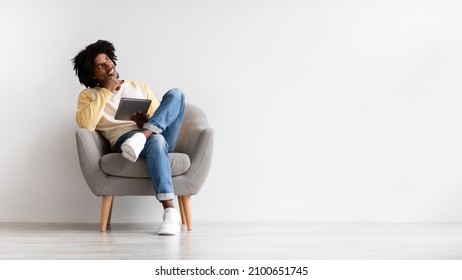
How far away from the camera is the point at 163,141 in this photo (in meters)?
3.84

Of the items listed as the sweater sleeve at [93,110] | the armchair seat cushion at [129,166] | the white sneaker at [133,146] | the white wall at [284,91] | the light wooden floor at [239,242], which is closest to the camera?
the light wooden floor at [239,242]

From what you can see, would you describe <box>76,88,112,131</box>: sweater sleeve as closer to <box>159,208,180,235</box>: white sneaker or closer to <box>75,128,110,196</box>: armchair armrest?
<box>75,128,110,196</box>: armchair armrest

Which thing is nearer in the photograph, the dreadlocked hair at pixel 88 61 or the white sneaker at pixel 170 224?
the white sneaker at pixel 170 224

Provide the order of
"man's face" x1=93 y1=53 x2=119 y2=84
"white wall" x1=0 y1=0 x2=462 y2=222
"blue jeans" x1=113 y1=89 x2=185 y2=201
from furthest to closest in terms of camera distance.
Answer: "white wall" x1=0 y1=0 x2=462 y2=222 < "man's face" x1=93 y1=53 x2=119 y2=84 < "blue jeans" x1=113 y1=89 x2=185 y2=201

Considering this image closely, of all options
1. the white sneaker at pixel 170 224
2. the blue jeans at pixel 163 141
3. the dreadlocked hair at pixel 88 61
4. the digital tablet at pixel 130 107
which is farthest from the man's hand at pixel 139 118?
the white sneaker at pixel 170 224

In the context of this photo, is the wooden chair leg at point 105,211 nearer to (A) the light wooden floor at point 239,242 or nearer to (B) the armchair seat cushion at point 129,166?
(A) the light wooden floor at point 239,242

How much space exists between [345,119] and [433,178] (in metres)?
0.74

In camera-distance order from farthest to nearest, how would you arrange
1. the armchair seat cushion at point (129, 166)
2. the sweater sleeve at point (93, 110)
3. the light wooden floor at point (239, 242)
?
the sweater sleeve at point (93, 110) → the armchair seat cushion at point (129, 166) → the light wooden floor at point (239, 242)

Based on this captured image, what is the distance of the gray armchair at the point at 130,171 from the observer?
12.8ft

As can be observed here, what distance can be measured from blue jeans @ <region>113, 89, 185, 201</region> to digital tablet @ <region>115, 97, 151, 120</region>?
0.52 ft

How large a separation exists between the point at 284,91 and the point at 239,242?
1567 mm

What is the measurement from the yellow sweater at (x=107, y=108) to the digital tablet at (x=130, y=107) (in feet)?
0.46

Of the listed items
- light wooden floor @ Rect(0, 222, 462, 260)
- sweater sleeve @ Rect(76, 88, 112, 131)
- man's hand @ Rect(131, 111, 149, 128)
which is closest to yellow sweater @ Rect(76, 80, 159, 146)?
sweater sleeve @ Rect(76, 88, 112, 131)

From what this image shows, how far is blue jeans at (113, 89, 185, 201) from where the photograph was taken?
12.4 feet
